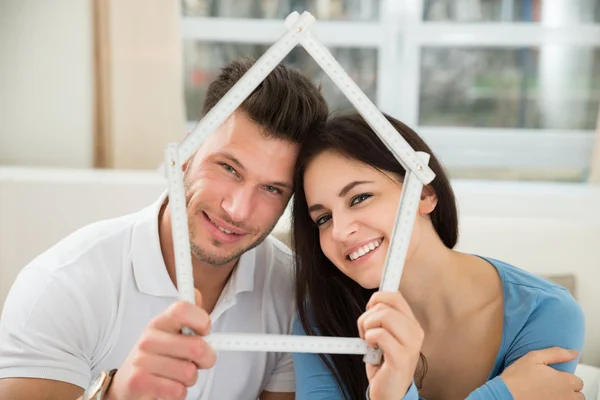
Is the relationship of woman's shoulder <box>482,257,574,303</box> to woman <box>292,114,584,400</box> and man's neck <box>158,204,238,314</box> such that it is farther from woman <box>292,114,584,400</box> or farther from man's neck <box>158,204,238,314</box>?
man's neck <box>158,204,238,314</box>

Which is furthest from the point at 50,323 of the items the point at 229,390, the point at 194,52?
the point at 194,52

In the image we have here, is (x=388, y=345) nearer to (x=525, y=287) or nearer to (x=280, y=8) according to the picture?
(x=525, y=287)

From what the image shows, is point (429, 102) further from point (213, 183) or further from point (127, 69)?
point (213, 183)

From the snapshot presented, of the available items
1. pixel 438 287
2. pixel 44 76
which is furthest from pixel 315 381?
pixel 44 76

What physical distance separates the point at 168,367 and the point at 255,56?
7.34 ft

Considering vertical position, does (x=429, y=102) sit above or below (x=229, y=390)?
above

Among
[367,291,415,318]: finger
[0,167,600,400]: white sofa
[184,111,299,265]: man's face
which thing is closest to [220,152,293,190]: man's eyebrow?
[184,111,299,265]: man's face

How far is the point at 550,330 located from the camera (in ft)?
4.46

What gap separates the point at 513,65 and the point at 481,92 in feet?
0.58

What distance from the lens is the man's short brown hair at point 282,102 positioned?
54.8 inches

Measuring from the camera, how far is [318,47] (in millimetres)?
1095

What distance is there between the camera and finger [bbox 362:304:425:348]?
1.06 metres

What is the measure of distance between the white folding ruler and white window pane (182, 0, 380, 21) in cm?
208

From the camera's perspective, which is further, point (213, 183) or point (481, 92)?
point (481, 92)
